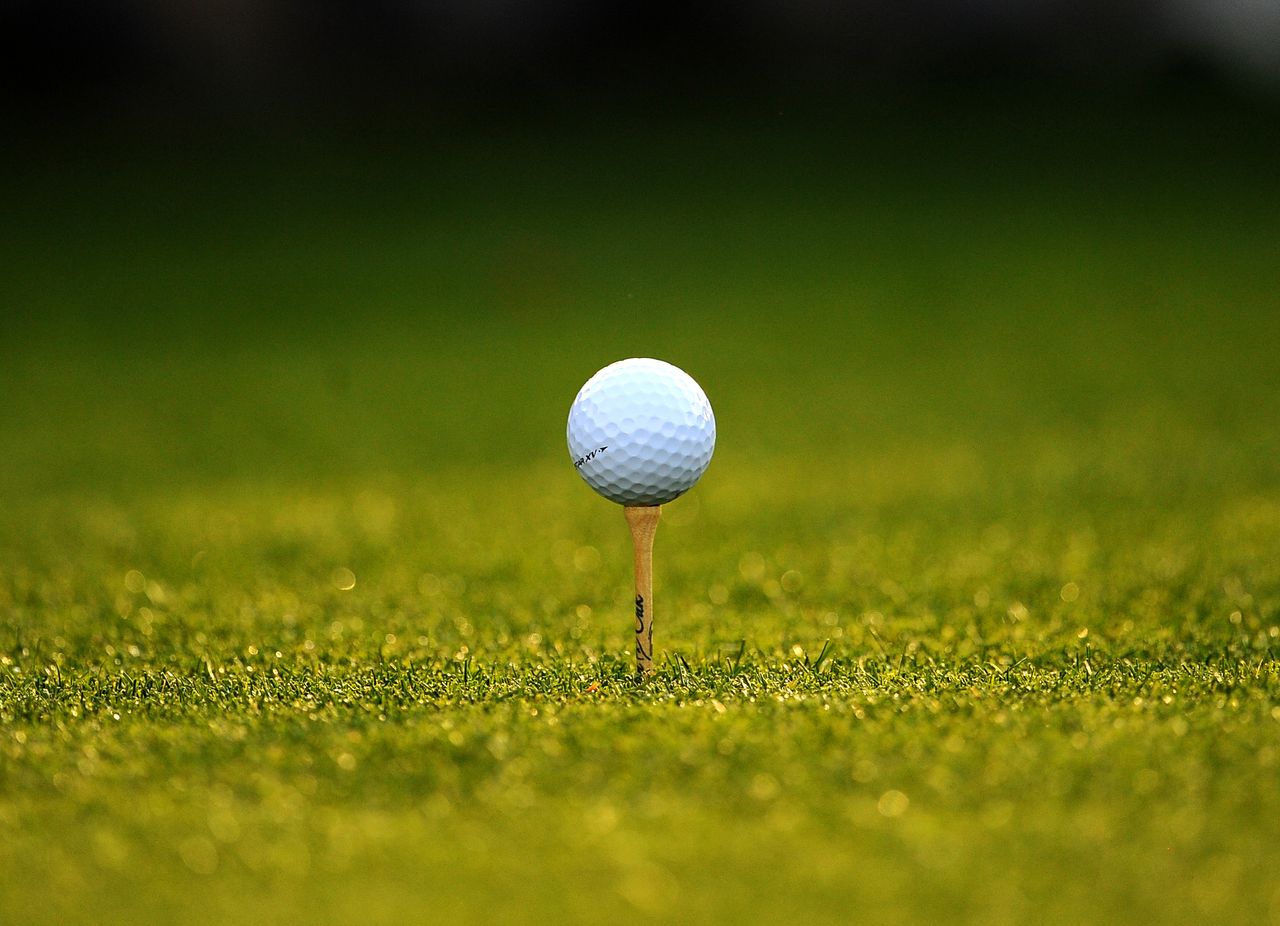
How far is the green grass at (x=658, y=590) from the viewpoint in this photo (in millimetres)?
2418

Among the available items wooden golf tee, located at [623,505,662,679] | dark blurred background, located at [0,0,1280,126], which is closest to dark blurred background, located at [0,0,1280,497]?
dark blurred background, located at [0,0,1280,126]

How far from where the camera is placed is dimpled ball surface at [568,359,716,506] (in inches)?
139

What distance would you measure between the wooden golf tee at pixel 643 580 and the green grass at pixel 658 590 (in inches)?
4.8

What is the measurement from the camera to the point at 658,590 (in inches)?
183

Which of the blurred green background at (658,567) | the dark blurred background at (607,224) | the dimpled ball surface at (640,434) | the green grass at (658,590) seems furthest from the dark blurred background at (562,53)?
the dimpled ball surface at (640,434)

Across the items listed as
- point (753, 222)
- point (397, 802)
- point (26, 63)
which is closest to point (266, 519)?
point (397, 802)

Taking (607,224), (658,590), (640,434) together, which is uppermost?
(607,224)

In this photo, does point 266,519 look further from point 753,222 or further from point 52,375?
point 753,222

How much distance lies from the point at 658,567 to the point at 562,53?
14.6 metres

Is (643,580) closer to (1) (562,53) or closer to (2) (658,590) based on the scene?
(2) (658,590)

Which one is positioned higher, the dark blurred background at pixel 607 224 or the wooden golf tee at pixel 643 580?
the dark blurred background at pixel 607 224

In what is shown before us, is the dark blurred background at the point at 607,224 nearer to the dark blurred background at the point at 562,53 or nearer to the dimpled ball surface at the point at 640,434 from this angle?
the dark blurred background at the point at 562,53

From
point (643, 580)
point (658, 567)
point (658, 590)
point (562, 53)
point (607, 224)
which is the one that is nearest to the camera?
point (643, 580)

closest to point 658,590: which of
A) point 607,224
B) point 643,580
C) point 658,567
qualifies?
point 658,567
